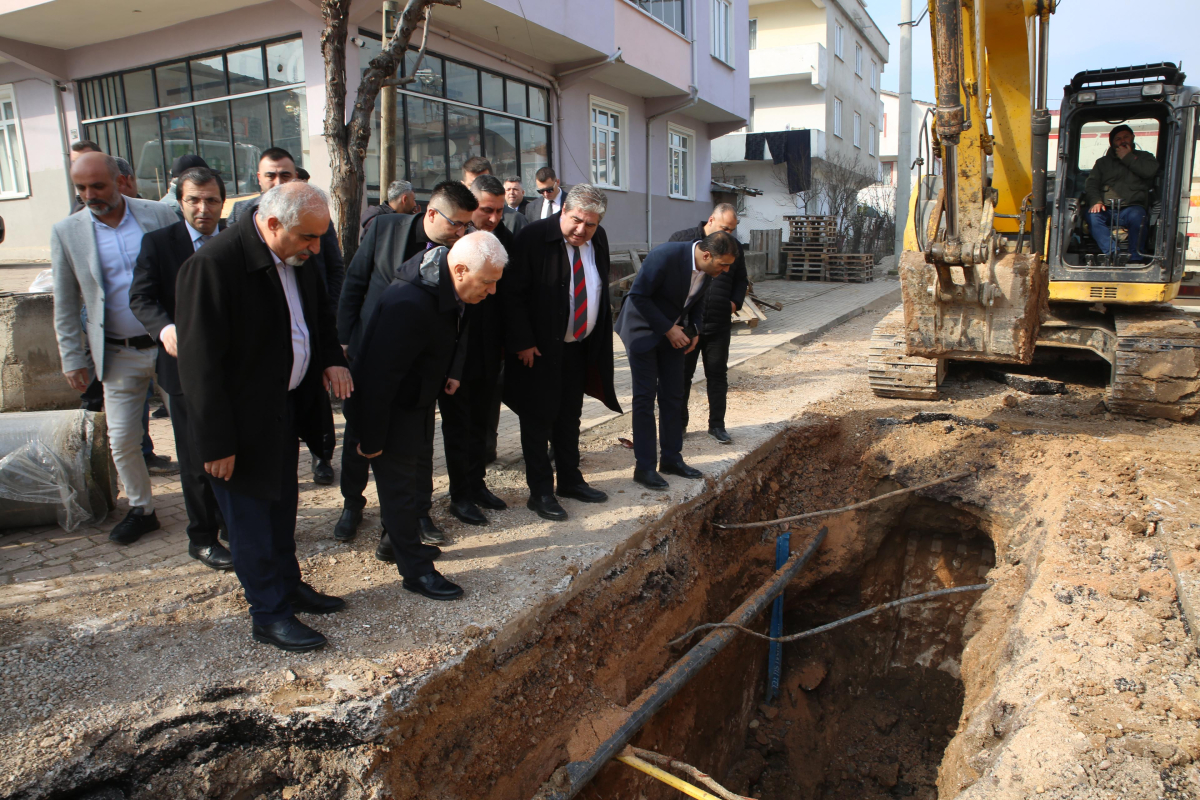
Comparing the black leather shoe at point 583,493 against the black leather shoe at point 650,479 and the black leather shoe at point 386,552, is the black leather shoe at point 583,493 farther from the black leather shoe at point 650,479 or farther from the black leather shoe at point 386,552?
the black leather shoe at point 386,552

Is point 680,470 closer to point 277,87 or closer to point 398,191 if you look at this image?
point 398,191

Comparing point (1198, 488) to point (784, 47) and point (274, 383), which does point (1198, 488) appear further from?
point (784, 47)

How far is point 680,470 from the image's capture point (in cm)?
524

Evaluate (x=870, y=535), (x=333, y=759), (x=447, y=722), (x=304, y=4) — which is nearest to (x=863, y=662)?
(x=870, y=535)

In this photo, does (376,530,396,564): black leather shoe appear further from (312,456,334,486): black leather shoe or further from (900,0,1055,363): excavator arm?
(900,0,1055,363): excavator arm

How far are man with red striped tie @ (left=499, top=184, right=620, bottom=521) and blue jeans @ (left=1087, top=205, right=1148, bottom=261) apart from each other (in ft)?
18.5

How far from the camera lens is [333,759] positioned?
2668 mm

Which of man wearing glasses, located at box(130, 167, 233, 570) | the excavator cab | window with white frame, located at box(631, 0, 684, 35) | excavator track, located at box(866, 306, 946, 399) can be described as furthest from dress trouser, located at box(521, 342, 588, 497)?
window with white frame, located at box(631, 0, 684, 35)

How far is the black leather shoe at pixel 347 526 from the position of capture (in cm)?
407

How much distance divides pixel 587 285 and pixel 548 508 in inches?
52.6

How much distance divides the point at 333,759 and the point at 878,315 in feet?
46.5

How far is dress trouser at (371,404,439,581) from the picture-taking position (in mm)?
3422

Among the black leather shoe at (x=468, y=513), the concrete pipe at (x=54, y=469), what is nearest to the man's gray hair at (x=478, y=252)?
the black leather shoe at (x=468, y=513)

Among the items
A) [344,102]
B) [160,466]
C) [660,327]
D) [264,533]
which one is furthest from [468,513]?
[344,102]
